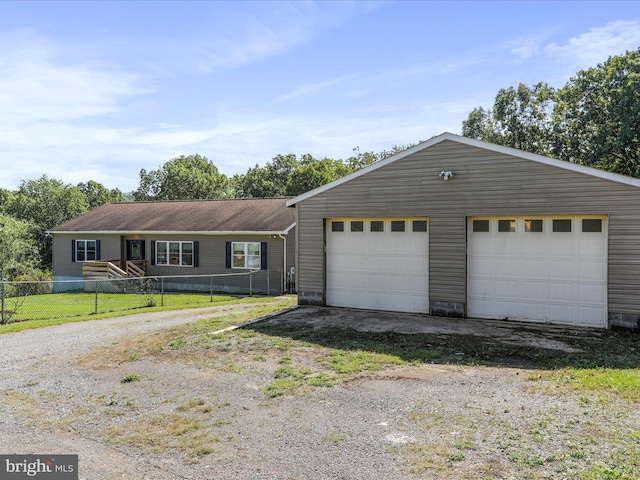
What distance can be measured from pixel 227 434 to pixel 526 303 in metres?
8.37

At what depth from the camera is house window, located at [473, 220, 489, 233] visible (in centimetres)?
1109

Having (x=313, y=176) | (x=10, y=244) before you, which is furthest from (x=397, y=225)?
(x=313, y=176)

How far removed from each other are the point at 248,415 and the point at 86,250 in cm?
2256

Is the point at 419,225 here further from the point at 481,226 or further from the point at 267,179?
the point at 267,179

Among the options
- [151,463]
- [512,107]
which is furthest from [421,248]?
[512,107]

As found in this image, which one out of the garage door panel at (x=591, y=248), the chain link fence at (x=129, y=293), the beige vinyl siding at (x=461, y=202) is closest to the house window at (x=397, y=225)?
the beige vinyl siding at (x=461, y=202)

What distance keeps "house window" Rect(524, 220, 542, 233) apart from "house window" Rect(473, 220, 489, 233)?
2.89 feet

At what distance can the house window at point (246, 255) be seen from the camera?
20219 mm

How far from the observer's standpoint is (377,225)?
1240 centimetres

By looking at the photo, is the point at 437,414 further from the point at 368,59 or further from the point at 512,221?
the point at 368,59

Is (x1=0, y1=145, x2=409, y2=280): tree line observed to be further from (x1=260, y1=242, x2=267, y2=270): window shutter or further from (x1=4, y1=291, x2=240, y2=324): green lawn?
(x1=260, y1=242, x2=267, y2=270): window shutter

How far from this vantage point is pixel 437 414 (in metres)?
5.27

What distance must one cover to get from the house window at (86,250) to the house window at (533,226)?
21.5 metres

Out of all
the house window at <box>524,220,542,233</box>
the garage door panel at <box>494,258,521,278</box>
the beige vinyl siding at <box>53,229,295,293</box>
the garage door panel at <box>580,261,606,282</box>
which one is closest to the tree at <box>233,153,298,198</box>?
the beige vinyl siding at <box>53,229,295,293</box>
